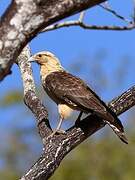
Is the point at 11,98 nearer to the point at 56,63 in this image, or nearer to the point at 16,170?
the point at 16,170

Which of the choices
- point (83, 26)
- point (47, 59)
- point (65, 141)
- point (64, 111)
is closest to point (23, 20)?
point (83, 26)

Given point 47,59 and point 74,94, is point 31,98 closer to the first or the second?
point 74,94

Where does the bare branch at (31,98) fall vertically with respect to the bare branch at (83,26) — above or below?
above

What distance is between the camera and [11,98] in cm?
2080

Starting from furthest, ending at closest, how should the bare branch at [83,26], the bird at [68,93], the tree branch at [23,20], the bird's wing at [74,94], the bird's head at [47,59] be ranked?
the bird's head at [47,59] → the bird's wing at [74,94] → the bird at [68,93] → the bare branch at [83,26] → the tree branch at [23,20]

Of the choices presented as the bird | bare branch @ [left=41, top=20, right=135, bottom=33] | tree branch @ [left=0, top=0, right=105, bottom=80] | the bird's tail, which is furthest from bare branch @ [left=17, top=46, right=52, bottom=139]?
tree branch @ [left=0, top=0, right=105, bottom=80]

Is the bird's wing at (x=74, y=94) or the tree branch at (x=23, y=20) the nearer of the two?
the tree branch at (x=23, y=20)

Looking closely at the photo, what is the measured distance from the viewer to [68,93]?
629cm

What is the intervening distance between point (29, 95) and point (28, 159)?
1251 centimetres

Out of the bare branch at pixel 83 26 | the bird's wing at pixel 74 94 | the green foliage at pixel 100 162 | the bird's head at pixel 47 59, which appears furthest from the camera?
the green foliage at pixel 100 162

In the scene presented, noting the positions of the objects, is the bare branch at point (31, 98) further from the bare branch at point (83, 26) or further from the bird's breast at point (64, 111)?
the bare branch at point (83, 26)

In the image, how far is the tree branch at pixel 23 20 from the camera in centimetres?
283

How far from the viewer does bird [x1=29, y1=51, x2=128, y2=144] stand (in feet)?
18.6

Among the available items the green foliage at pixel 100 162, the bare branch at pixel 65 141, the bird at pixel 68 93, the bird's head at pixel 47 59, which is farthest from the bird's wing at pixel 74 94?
the green foliage at pixel 100 162
